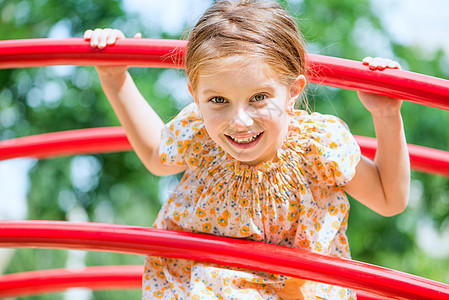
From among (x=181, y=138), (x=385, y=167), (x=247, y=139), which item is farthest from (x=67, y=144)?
(x=385, y=167)

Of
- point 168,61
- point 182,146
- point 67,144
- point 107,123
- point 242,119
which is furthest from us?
point 107,123

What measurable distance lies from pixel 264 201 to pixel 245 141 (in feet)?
0.56

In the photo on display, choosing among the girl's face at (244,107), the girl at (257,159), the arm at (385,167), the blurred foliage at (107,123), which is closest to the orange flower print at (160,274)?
the girl at (257,159)

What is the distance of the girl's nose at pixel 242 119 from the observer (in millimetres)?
1131

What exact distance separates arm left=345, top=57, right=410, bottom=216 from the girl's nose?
0.87 feet

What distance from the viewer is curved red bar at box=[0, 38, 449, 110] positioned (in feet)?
3.63

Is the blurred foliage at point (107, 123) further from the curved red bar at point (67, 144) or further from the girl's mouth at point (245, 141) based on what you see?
the girl's mouth at point (245, 141)

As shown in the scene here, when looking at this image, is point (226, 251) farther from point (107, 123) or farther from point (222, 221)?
point (107, 123)

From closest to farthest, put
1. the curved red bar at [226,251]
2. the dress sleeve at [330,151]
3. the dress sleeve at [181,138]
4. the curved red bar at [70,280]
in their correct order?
the curved red bar at [226,251]
the dress sleeve at [330,151]
the dress sleeve at [181,138]
the curved red bar at [70,280]

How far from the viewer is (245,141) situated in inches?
46.3

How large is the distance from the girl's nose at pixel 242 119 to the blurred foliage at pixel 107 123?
18.8ft

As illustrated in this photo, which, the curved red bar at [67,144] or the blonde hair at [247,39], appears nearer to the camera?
the blonde hair at [247,39]

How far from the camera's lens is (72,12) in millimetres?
7371

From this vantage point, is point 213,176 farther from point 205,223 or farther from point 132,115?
point 132,115
